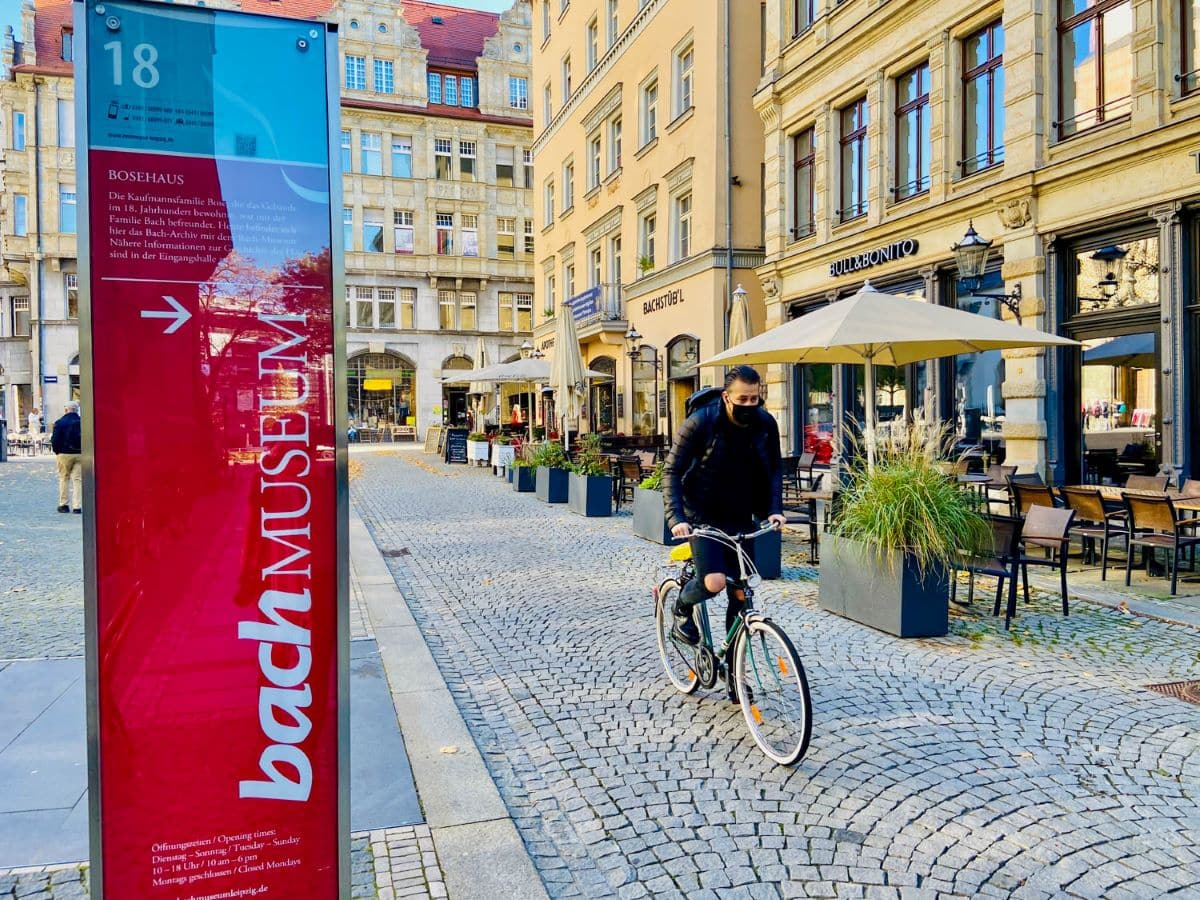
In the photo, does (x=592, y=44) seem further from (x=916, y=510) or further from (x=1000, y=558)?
(x=916, y=510)

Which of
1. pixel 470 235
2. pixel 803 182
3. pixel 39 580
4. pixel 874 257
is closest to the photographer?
pixel 39 580

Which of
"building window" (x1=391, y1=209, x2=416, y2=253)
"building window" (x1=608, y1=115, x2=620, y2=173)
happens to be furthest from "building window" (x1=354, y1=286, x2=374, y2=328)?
"building window" (x1=608, y1=115, x2=620, y2=173)

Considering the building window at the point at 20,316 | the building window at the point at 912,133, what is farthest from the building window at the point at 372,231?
the building window at the point at 912,133

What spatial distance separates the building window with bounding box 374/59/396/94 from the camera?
153 feet

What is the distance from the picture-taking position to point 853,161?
16391 mm

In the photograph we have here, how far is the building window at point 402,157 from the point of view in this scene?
46562 millimetres

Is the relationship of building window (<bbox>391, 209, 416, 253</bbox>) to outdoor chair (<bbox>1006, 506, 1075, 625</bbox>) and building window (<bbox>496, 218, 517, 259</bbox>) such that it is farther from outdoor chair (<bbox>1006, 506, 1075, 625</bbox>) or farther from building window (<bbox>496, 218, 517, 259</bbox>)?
outdoor chair (<bbox>1006, 506, 1075, 625</bbox>)

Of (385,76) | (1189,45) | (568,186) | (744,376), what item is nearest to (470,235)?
(385,76)

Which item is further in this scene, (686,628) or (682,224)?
(682,224)

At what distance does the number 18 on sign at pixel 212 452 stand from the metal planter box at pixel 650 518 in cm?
793

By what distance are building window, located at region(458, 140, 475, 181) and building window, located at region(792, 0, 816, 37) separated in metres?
32.8

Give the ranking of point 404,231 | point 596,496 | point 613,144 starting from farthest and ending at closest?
point 404,231 < point 613,144 < point 596,496

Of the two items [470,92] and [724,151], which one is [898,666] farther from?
[470,92]

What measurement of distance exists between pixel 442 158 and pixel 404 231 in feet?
15.5
